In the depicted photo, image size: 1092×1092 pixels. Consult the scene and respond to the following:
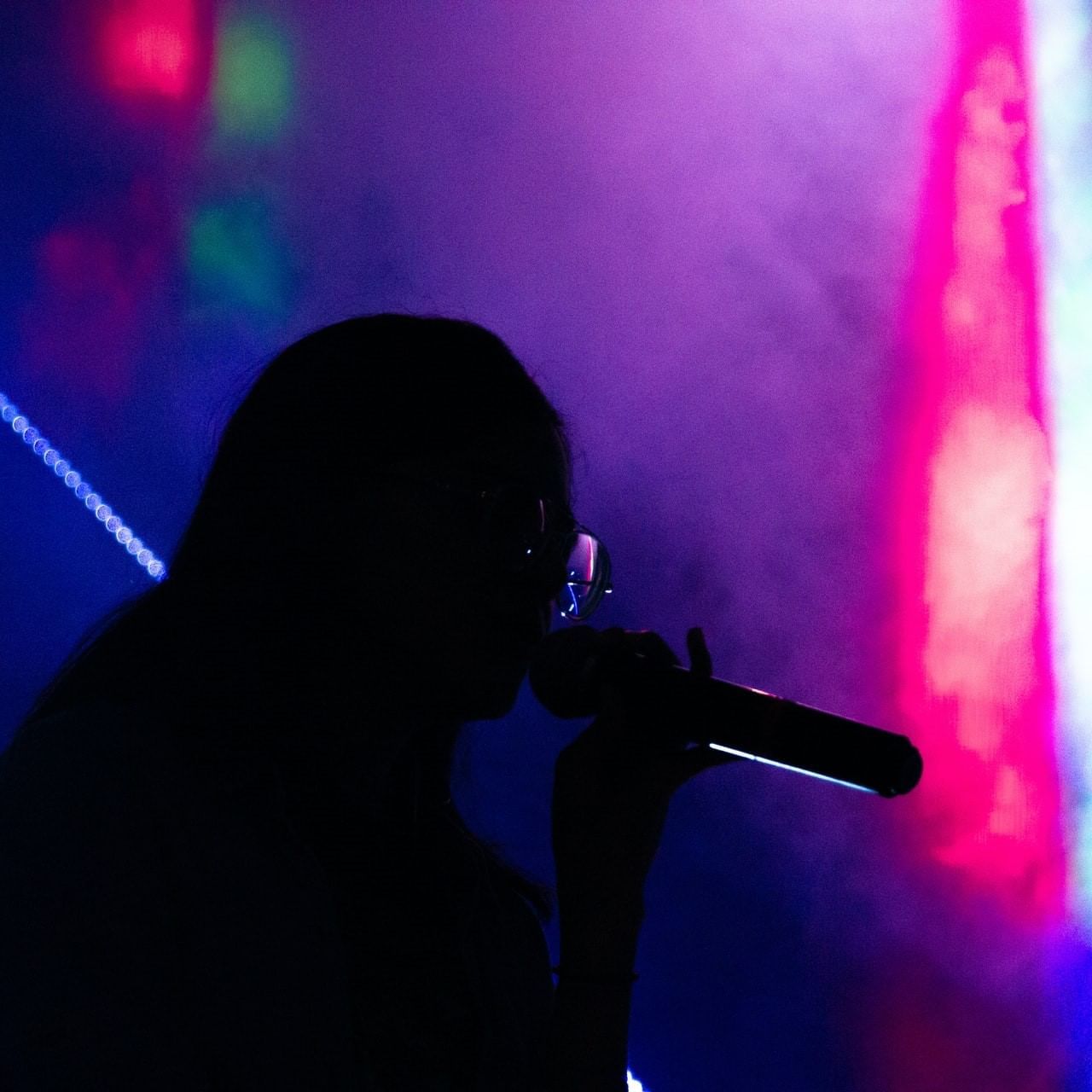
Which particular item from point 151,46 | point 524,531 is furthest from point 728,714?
point 151,46

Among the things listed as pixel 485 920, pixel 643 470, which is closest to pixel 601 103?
pixel 643 470

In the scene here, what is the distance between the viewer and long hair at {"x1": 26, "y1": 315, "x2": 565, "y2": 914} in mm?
1192

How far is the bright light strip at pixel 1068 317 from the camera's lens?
255 cm

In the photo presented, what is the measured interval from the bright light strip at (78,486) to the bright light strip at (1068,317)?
183 centimetres

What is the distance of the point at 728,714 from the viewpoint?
1141 mm

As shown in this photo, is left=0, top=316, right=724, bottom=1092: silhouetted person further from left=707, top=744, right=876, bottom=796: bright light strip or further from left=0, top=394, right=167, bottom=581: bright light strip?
left=0, top=394, right=167, bottom=581: bright light strip

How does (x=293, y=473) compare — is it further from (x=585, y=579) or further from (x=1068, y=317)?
(x=1068, y=317)

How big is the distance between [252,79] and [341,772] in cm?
181

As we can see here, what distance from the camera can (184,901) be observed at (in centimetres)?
101

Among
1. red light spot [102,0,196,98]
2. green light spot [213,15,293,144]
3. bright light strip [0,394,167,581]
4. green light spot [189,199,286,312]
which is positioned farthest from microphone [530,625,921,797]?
red light spot [102,0,196,98]

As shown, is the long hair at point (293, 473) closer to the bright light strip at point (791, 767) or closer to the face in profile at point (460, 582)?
the face in profile at point (460, 582)

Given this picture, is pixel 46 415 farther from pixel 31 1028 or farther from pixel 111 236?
pixel 31 1028

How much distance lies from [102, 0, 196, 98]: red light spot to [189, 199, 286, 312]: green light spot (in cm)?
28

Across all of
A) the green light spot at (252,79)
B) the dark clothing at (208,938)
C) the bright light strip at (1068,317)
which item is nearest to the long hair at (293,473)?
the dark clothing at (208,938)
